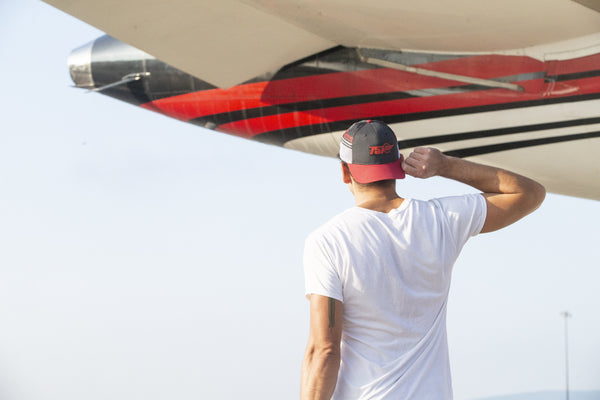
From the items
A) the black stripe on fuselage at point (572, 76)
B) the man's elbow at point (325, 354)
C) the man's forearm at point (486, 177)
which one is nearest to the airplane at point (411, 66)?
the black stripe on fuselage at point (572, 76)

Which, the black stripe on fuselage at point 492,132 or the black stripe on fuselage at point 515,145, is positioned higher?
the black stripe on fuselage at point 492,132

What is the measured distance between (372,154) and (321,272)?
360mm

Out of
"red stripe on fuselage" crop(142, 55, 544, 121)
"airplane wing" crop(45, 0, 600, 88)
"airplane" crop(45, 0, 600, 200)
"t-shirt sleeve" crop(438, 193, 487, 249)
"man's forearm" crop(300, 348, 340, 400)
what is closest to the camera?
"man's forearm" crop(300, 348, 340, 400)

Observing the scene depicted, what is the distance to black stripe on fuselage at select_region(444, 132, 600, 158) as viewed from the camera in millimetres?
4859

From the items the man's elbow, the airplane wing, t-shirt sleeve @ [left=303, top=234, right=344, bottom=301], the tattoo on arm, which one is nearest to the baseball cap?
t-shirt sleeve @ [left=303, top=234, right=344, bottom=301]

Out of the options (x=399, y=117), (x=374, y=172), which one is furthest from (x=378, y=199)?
(x=399, y=117)

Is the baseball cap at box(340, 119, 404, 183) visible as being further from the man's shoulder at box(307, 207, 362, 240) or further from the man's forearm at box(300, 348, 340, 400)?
the man's forearm at box(300, 348, 340, 400)

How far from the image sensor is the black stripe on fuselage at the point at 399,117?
482 cm

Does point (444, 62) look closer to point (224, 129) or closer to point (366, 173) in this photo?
point (224, 129)

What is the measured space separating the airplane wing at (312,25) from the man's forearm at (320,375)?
300 centimetres

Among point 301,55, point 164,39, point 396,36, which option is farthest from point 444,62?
point 164,39

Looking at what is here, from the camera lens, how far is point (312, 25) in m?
5.05

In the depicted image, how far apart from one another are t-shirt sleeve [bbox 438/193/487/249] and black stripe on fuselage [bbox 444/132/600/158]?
11.1 ft

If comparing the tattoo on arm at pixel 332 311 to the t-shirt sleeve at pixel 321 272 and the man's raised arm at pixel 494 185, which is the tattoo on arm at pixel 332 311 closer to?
the t-shirt sleeve at pixel 321 272
